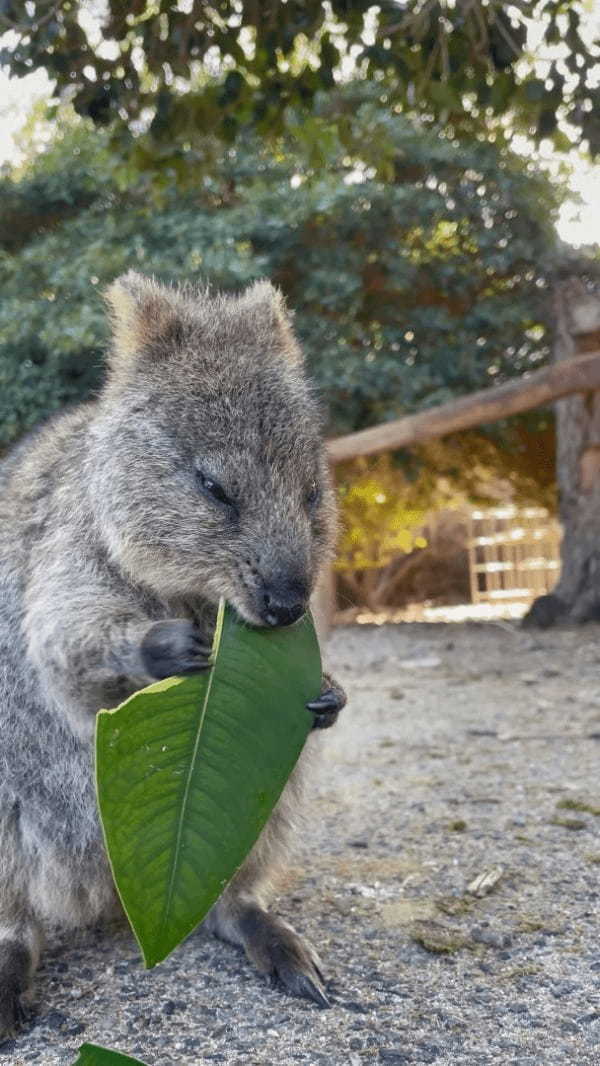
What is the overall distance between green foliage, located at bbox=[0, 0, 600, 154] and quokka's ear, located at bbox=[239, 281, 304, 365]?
3.06 feet

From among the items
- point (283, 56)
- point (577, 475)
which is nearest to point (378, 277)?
point (577, 475)

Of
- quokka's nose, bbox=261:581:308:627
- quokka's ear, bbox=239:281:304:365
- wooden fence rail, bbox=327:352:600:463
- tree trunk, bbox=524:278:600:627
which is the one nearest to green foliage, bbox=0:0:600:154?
quokka's ear, bbox=239:281:304:365

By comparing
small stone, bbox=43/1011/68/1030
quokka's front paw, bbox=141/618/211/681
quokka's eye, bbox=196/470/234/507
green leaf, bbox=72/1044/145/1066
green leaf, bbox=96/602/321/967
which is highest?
quokka's eye, bbox=196/470/234/507

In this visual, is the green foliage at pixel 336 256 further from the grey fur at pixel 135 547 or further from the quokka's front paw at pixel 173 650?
the quokka's front paw at pixel 173 650

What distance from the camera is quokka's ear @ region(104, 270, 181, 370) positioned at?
236 centimetres

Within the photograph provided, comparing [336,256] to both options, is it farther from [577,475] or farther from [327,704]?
[327,704]

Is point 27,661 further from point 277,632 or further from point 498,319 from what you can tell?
point 498,319

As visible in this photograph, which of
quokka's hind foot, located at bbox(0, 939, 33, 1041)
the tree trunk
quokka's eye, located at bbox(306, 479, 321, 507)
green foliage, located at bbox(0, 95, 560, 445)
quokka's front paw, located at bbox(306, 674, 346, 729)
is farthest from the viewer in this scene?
the tree trunk

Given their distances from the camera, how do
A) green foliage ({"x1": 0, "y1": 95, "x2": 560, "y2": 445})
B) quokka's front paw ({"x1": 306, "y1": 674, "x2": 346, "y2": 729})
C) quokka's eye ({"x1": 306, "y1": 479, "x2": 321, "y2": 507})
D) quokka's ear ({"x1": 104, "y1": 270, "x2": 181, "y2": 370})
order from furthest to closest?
green foliage ({"x1": 0, "y1": 95, "x2": 560, "y2": 445}) → quokka's ear ({"x1": 104, "y1": 270, "x2": 181, "y2": 370}) → quokka's eye ({"x1": 306, "y1": 479, "x2": 321, "y2": 507}) → quokka's front paw ({"x1": 306, "y1": 674, "x2": 346, "y2": 729})

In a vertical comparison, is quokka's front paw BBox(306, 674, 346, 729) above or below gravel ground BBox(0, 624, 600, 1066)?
above

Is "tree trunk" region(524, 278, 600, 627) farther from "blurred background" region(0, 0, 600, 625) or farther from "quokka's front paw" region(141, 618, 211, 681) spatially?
"quokka's front paw" region(141, 618, 211, 681)

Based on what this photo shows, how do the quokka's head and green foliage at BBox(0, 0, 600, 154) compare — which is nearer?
the quokka's head

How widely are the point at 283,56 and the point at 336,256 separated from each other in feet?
17.4

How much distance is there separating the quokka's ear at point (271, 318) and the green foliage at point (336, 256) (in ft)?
15.1
